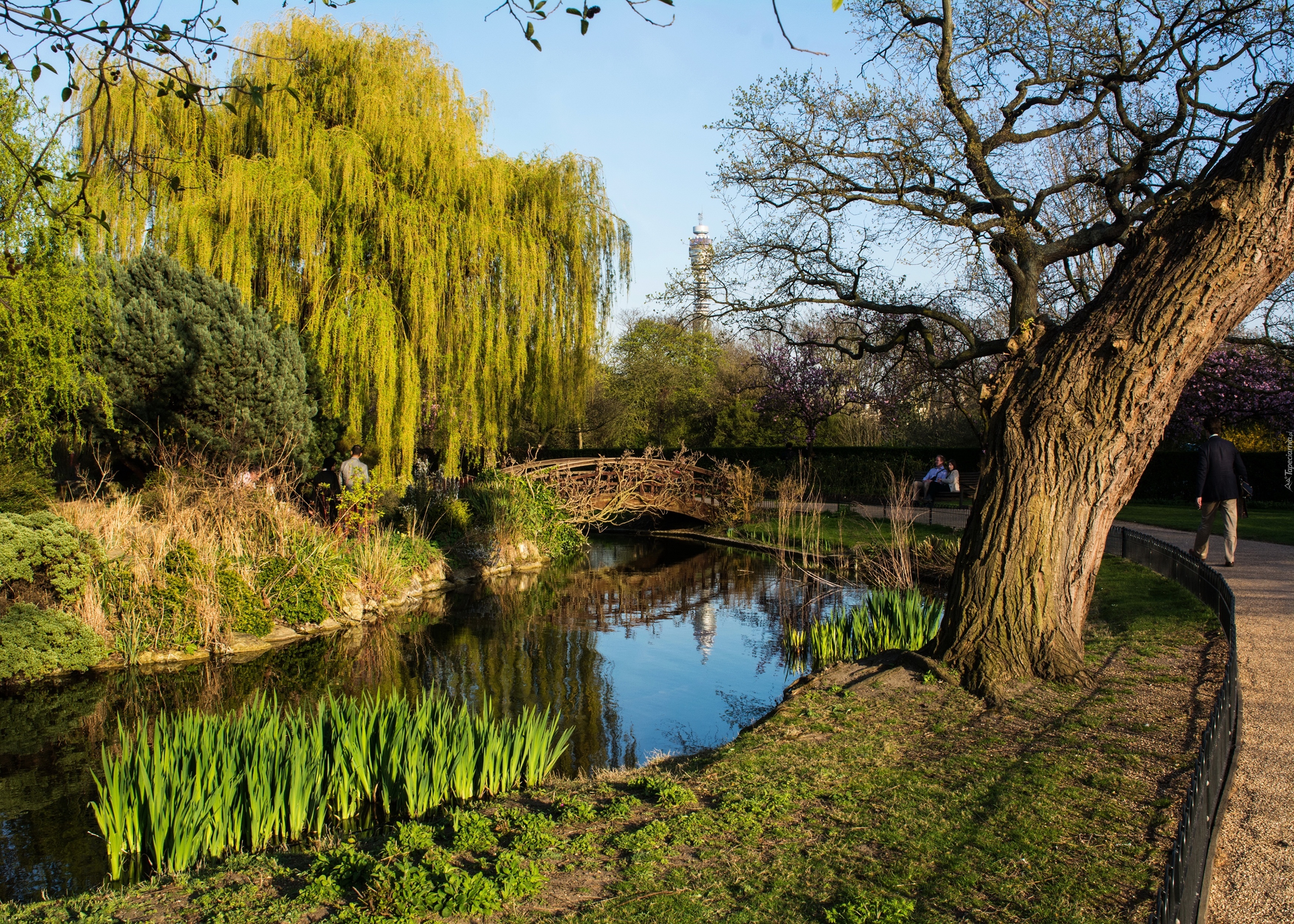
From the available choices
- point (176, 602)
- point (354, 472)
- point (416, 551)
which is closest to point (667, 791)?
point (176, 602)

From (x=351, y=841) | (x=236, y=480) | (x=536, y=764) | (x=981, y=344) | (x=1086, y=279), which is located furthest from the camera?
(x=1086, y=279)

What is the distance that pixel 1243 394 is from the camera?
2364 cm

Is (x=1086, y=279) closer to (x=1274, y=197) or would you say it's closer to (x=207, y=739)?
(x=1274, y=197)

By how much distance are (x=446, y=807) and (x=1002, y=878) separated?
2.94 meters

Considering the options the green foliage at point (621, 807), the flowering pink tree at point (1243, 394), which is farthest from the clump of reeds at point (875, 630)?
the flowering pink tree at point (1243, 394)

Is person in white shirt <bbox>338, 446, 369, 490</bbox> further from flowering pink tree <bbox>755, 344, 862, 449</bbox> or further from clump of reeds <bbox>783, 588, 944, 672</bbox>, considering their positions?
flowering pink tree <bbox>755, 344, 862, 449</bbox>

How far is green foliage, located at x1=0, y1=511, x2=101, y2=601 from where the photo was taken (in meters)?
8.29

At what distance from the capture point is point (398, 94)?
1595 cm

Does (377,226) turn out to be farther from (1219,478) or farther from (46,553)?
(1219,478)

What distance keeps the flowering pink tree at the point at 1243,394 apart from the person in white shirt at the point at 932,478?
6884 millimetres

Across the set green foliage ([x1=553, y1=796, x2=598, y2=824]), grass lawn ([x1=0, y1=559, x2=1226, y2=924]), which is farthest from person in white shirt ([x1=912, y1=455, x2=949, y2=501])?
green foliage ([x1=553, y1=796, x2=598, y2=824])

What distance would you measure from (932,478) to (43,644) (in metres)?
17.4

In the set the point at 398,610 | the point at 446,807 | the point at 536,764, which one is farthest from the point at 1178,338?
the point at 398,610

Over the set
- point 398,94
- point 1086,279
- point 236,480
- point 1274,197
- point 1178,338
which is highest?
point 398,94
